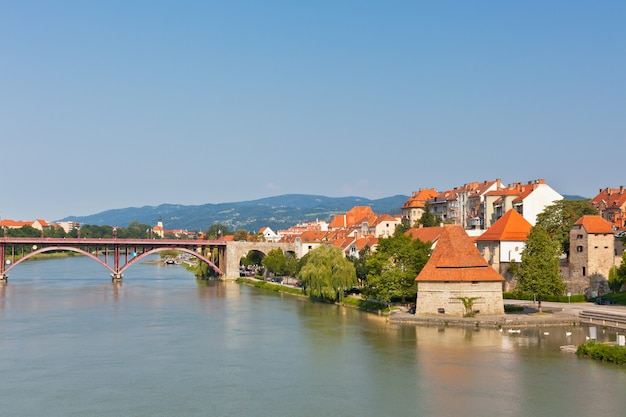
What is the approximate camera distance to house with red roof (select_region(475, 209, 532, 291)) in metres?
55.3

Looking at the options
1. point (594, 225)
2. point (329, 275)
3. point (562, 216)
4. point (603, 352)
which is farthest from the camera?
point (562, 216)

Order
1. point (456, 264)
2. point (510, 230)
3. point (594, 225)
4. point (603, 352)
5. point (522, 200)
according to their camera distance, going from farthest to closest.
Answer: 1. point (522, 200)
2. point (510, 230)
3. point (594, 225)
4. point (456, 264)
5. point (603, 352)

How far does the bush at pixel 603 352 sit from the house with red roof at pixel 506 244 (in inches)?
795

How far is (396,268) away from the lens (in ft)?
161

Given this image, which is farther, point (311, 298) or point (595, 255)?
point (311, 298)

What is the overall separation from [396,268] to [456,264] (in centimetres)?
566

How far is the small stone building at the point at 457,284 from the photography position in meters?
43.6

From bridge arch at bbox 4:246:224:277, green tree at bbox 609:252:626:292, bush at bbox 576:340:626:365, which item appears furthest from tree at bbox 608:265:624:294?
bridge arch at bbox 4:246:224:277

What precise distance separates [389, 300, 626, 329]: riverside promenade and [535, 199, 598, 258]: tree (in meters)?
12.4

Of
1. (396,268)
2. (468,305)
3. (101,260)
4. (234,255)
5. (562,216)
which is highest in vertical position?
(562,216)

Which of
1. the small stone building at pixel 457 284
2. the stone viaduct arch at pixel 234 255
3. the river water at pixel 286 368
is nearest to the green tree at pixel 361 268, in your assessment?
the river water at pixel 286 368

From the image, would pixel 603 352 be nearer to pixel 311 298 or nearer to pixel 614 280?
pixel 614 280

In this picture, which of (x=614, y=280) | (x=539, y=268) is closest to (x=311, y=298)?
(x=539, y=268)

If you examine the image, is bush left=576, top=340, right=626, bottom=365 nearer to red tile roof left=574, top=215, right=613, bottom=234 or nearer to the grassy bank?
red tile roof left=574, top=215, right=613, bottom=234
